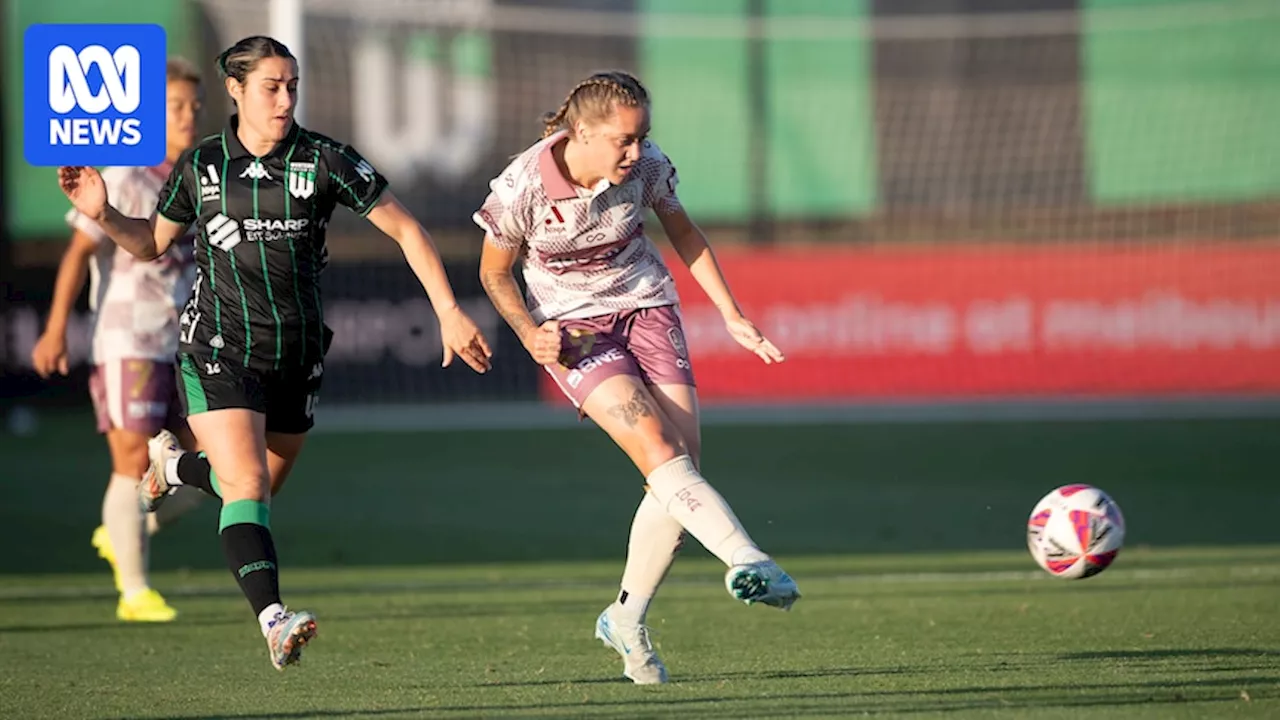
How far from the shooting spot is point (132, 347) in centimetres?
836

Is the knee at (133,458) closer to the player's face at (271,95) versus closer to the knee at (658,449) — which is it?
the player's face at (271,95)

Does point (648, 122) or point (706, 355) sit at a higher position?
point (648, 122)

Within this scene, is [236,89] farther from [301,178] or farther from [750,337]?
[750,337]

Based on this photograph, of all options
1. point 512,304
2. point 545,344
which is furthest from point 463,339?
point 512,304

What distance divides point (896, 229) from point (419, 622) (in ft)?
46.1

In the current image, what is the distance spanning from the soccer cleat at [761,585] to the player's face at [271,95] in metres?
1.98

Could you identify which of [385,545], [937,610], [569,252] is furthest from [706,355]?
[569,252]

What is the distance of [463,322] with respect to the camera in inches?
236

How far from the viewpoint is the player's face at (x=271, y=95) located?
612 cm

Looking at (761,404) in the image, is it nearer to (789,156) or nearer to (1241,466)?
(789,156)

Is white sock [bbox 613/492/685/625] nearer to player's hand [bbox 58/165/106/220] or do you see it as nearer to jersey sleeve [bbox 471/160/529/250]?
jersey sleeve [bbox 471/160/529/250]

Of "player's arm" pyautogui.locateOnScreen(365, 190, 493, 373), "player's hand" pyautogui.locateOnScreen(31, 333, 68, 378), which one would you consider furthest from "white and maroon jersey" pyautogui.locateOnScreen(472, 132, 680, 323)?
"player's hand" pyautogui.locateOnScreen(31, 333, 68, 378)

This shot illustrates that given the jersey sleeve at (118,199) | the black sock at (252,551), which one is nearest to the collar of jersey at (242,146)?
the black sock at (252,551)

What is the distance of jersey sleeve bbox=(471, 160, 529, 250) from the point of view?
20.6ft
